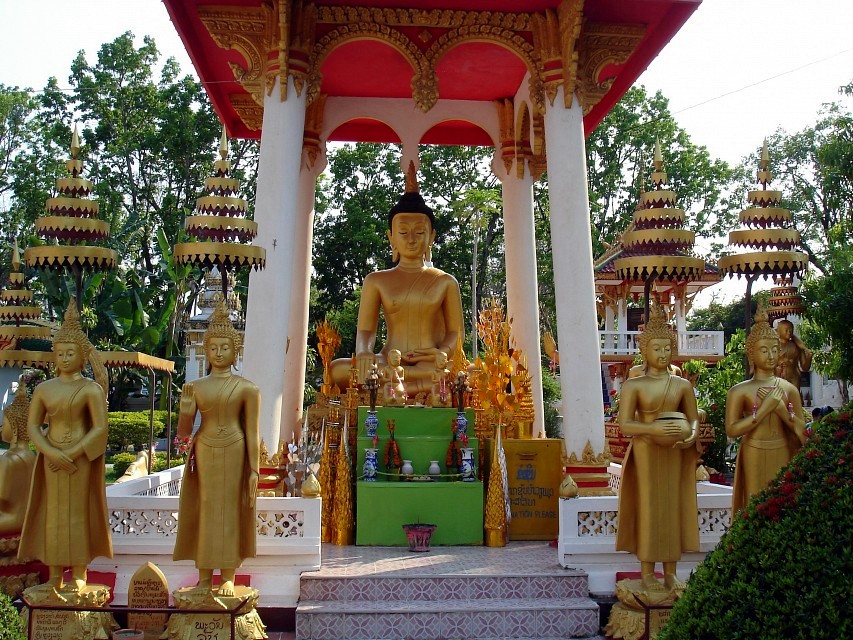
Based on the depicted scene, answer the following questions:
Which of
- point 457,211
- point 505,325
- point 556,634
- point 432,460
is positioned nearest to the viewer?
point 556,634

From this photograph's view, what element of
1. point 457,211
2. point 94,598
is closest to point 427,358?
point 94,598

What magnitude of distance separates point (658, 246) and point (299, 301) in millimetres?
6074

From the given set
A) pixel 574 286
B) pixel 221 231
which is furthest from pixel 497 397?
pixel 221 231

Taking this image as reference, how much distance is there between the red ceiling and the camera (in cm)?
963

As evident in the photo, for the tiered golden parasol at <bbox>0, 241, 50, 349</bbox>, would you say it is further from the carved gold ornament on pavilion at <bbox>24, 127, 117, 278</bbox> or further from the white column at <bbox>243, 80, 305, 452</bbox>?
the carved gold ornament on pavilion at <bbox>24, 127, 117, 278</bbox>

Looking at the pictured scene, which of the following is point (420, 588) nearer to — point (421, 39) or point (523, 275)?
point (523, 275)

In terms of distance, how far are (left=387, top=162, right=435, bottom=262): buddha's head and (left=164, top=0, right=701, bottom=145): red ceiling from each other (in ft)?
5.07

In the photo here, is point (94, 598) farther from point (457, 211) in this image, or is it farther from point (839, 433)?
point (457, 211)

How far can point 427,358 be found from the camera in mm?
11227

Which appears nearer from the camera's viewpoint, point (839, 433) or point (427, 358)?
point (839, 433)

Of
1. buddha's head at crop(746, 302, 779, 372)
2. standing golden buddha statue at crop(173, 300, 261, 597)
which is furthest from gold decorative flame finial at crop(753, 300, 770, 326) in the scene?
standing golden buddha statue at crop(173, 300, 261, 597)

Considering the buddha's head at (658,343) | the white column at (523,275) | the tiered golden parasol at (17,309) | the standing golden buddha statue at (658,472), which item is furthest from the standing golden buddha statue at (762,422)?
the tiered golden parasol at (17,309)

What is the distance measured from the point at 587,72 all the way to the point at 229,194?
4.52 m

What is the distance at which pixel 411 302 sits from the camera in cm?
1157
